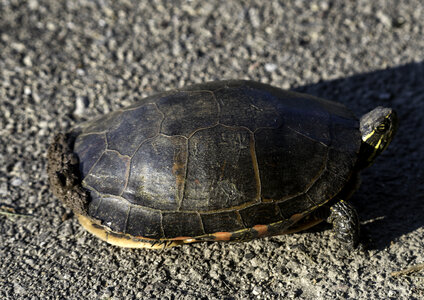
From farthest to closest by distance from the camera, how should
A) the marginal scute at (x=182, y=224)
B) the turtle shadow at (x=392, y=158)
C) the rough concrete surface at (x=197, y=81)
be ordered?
the turtle shadow at (x=392, y=158), the rough concrete surface at (x=197, y=81), the marginal scute at (x=182, y=224)

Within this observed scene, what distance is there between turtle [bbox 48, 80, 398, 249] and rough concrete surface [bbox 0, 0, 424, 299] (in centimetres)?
27

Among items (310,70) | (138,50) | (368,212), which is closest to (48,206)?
(138,50)

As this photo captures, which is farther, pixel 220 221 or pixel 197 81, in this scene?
pixel 197 81

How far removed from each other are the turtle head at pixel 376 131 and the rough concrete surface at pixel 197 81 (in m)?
0.42

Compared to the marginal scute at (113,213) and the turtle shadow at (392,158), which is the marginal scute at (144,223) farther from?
the turtle shadow at (392,158)

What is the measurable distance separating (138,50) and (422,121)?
339cm

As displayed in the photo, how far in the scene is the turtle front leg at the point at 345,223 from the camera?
144 inches

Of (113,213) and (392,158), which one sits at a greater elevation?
(392,158)

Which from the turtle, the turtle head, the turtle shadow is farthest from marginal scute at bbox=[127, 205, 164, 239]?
the turtle head

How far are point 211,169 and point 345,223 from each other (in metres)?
1.18

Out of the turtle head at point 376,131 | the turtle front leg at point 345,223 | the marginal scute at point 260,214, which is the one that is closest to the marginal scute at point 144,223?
the marginal scute at point 260,214

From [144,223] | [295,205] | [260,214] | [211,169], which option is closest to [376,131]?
[295,205]

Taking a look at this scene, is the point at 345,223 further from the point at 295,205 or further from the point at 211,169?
the point at 211,169

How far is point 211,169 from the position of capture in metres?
3.45
